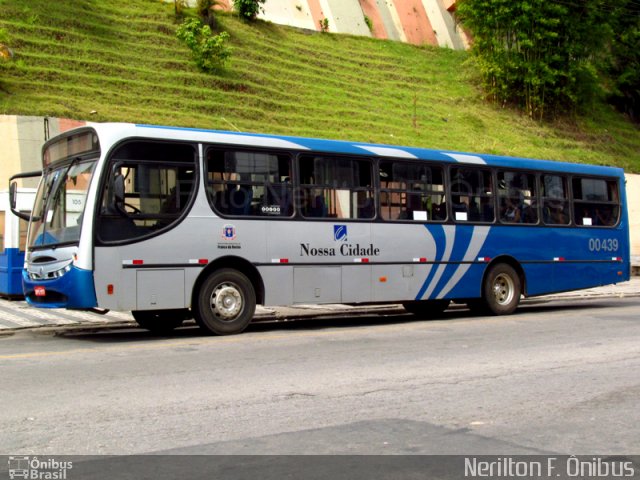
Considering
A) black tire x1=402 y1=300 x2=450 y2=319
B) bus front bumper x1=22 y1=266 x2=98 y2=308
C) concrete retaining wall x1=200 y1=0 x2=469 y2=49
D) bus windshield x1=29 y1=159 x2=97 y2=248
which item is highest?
concrete retaining wall x1=200 y1=0 x2=469 y2=49

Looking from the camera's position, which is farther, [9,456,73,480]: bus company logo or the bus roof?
the bus roof

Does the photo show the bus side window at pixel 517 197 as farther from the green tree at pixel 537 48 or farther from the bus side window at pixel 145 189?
the green tree at pixel 537 48

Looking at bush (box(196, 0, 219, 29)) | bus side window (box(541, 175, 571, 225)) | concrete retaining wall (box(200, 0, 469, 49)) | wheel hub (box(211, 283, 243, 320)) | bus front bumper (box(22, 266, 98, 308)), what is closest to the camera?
bus front bumper (box(22, 266, 98, 308))

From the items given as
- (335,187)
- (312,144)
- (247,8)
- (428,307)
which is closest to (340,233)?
(335,187)

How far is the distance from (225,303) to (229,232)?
109 centimetres

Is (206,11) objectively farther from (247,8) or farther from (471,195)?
(471,195)

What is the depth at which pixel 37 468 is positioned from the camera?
5.29m

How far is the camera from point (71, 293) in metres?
11.5

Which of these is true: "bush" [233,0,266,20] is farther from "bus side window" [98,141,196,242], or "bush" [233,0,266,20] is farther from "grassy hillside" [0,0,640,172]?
"bus side window" [98,141,196,242]

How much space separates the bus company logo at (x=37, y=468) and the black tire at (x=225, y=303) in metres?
6.96

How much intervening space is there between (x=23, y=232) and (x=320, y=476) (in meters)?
15.2

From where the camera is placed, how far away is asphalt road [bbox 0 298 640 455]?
238 inches

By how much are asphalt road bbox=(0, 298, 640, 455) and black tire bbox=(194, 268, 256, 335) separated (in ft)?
1.04

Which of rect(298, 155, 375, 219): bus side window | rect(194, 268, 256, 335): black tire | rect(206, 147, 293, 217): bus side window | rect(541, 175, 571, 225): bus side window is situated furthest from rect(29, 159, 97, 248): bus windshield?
rect(541, 175, 571, 225): bus side window
